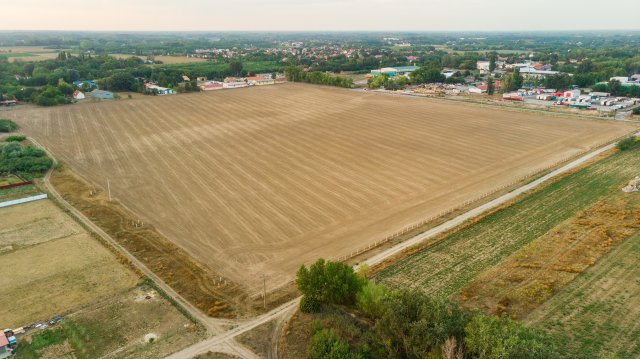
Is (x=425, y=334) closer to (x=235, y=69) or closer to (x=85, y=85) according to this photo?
(x=85, y=85)

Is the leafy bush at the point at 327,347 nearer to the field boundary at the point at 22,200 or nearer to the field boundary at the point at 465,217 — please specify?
the field boundary at the point at 465,217

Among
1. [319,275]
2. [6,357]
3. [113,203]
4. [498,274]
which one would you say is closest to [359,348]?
[319,275]

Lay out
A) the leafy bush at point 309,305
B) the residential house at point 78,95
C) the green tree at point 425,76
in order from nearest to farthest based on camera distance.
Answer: the leafy bush at point 309,305, the residential house at point 78,95, the green tree at point 425,76

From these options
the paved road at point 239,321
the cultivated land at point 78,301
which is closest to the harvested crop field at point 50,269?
the cultivated land at point 78,301

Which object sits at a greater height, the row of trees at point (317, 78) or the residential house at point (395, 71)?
the residential house at point (395, 71)

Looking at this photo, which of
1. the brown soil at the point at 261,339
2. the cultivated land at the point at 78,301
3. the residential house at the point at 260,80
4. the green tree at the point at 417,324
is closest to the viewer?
the green tree at the point at 417,324

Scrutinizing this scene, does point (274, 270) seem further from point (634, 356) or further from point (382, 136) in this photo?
point (382, 136)

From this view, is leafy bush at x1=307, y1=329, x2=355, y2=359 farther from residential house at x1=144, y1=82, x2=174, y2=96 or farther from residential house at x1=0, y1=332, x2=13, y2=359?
residential house at x1=144, y1=82, x2=174, y2=96

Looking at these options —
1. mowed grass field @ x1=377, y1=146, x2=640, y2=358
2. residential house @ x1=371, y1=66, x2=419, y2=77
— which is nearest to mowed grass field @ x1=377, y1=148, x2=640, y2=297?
mowed grass field @ x1=377, y1=146, x2=640, y2=358
